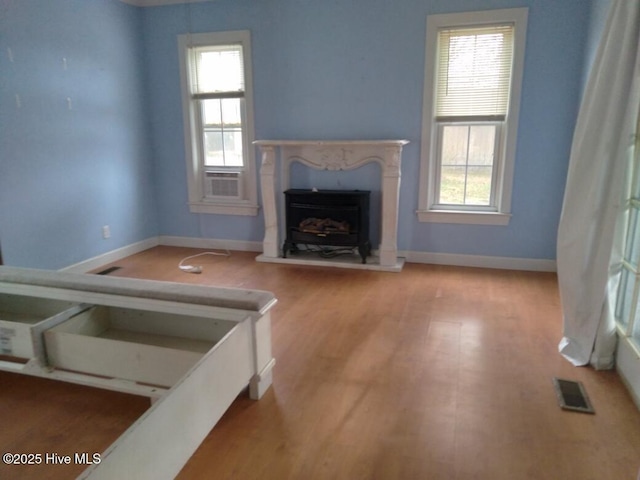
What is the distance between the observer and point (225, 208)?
489 cm

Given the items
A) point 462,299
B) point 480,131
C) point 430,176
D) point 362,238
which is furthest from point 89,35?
point 462,299

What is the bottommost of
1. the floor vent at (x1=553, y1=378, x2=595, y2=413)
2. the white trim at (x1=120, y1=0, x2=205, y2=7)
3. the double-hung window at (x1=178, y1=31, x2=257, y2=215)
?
the floor vent at (x1=553, y1=378, x2=595, y2=413)

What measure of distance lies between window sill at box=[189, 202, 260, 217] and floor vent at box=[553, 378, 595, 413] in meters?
3.40

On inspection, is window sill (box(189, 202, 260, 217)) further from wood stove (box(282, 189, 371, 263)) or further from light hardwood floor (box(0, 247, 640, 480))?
light hardwood floor (box(0, 247, 640, 480))

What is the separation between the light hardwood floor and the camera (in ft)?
5.50

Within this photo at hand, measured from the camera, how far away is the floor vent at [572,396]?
2.02 meters

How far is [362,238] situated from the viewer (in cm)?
425

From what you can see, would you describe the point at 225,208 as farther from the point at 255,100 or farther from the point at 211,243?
the point at 255,100

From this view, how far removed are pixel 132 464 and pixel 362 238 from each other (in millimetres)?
A: 3279

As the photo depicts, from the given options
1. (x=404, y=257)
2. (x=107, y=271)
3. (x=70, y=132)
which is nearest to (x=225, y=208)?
(x=107, y=271)

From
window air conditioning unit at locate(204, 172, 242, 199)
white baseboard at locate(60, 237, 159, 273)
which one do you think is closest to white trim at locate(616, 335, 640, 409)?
window air conditioning unit at locate(204, 172, 242, 199)

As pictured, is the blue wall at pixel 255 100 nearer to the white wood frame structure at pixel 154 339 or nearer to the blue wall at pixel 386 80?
the blue wall at pixel 386 80

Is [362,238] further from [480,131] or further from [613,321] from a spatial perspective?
[613,321]

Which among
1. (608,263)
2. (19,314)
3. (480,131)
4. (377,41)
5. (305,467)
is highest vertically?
(377,41)
